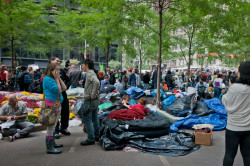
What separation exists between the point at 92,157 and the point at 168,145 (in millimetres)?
1768

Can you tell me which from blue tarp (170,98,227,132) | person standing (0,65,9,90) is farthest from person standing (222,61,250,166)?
person standing (0,65,9,90)

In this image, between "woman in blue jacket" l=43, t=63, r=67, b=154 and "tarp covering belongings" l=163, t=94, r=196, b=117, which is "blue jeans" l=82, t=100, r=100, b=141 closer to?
"woman in blue jacket" l=43, t=63, r=67, b=154

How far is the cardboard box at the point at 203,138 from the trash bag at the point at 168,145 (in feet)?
0.53

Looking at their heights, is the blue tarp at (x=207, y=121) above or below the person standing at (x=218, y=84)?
below

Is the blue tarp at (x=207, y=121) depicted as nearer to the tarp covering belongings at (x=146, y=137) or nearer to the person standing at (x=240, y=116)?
the tarp covering belongings at (x=146, y=137)

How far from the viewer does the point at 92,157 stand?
14.8 feet

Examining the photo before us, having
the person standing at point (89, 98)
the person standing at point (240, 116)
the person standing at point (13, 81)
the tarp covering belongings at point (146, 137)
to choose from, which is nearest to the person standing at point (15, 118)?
the person standing at point (89, 98)

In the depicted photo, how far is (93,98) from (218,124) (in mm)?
4295

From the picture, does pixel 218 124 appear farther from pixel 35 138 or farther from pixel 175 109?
pixel 35 138

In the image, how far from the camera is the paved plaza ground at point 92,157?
167 inches

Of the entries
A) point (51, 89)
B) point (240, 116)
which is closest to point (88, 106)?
point (51, 89)

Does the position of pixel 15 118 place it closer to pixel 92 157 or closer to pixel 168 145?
pixel 92 157

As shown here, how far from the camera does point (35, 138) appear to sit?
6012mm

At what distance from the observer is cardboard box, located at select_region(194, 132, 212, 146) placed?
532cm
